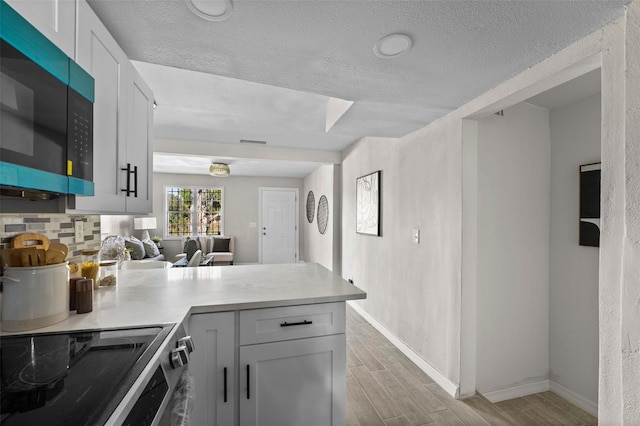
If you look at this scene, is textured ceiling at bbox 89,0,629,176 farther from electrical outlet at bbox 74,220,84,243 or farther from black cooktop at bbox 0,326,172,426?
black cooktop at bbox 0,326,172,426

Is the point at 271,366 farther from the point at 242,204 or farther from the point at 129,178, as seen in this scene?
the point at 242,204

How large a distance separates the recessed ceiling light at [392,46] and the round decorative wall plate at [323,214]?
3742mm

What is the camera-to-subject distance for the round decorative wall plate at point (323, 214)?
5121 mm

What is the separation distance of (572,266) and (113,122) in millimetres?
3014

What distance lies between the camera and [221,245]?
6.82m

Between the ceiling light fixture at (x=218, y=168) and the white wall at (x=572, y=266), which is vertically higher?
the ceiling light fixture at (x=218, y=168)

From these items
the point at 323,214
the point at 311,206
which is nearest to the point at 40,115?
the point at 323,214

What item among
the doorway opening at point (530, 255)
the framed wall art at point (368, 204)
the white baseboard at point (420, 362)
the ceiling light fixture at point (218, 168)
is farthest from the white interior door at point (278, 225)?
the doorway opening at point (530, 255)

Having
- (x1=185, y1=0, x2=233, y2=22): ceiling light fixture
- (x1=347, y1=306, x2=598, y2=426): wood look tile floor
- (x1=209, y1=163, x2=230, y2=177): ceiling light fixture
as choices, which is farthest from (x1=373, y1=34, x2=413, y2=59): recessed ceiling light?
(x1=209, y1=163, x2=230, y2=177): ceiling light fixture

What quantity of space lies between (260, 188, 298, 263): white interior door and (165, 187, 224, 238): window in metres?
1.11

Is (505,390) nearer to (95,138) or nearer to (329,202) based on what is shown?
(95,138)

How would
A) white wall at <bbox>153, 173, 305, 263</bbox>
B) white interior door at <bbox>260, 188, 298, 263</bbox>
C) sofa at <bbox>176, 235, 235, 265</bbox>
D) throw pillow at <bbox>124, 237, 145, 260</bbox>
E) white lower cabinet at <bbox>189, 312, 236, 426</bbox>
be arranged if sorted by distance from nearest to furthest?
white lower cabinet at <bbox>189, 312, 236, 426</bbox> → throw pillow at <bbox>124, 237, 145, 260</bbox> → sofa at <bbox>176, 235, 235, 265</bbox> → white wall at <bbox>153, 173, 305, 263</bbox> → white interior door at <bbox>260, 188, 298, 263</bbox>

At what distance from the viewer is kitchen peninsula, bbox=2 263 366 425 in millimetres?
1204

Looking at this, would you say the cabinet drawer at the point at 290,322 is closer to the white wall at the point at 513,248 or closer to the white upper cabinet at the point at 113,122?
the white upper cabinet at the point at 113,122
